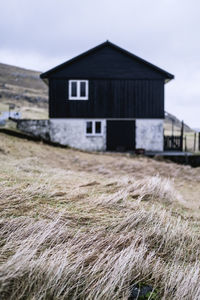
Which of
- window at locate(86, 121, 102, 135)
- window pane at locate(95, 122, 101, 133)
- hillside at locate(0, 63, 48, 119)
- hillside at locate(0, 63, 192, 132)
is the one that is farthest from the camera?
hillside at locate(0, 63, 192, 132)

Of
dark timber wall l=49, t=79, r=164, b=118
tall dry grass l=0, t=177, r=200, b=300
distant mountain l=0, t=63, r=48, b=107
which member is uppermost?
distant mountain l=0, t=63, r=48, b=107

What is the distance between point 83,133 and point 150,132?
5.25 meters

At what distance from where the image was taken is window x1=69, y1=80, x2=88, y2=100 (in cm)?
2110

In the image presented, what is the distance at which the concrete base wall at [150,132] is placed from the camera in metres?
21.2

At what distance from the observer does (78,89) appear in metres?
21.2

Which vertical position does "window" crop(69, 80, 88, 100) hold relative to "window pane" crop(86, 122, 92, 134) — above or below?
above

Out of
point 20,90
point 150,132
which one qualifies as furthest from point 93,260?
point 20,90

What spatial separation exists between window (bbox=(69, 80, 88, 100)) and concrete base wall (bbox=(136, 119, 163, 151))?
469 cm

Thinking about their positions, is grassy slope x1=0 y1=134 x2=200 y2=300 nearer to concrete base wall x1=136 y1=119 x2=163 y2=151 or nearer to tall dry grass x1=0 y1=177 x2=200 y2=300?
tall dry grass x1=0 y1=177 x2=200 y2=300

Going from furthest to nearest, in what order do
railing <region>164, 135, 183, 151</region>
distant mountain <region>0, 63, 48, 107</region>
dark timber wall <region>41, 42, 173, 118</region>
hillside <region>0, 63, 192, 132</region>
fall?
1. distant mountain <region>0, 63, 48, 107</region>
2. hillside <region>0, 63, 192, 132</region>
3. railing <region>164, 135, 183, 151</region>
4. dark timber wall <region>41, 42, 173, 118</region>

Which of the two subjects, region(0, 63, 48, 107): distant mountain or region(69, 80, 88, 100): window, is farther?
region(0, 63, 48, 107): distant mountain

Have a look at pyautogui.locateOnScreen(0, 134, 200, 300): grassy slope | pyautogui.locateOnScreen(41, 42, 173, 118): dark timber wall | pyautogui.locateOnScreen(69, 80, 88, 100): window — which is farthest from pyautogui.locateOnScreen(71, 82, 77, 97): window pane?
pyautogui.locateOnScreen(0, 134, 200, 300): grassy slope

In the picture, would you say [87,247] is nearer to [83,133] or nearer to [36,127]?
[83,133]

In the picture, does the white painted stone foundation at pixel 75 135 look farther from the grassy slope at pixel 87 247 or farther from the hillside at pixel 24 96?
the hillside at pixel 24 96
